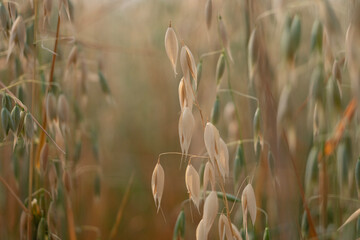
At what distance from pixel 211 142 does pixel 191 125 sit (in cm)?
4

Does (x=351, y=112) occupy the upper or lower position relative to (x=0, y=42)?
lower

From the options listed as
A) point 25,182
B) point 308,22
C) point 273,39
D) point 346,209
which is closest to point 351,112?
point 346,209

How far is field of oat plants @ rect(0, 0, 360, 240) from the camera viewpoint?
66 centimetres

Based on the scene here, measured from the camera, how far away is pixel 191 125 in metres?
0.66

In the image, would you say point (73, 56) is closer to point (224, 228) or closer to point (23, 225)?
point (23, 225)

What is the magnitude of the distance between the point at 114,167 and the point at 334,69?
1.25 meters

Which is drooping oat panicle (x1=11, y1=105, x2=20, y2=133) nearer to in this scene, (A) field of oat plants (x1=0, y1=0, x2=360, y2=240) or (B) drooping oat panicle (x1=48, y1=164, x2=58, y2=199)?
(A) field of oat plants (x1=0, y1=0, x2=360, y2=240)

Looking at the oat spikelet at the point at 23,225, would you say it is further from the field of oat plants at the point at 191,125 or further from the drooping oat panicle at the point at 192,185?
the drooping oat panicle at the point at 192,185

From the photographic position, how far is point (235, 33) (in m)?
1.25

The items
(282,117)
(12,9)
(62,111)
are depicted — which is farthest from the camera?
(62,111)

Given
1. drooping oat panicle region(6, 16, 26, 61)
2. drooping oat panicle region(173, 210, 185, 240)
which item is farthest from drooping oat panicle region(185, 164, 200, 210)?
drooping oat panicle region(6, 16, 26, 61)

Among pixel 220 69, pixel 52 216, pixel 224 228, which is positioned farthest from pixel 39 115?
pixel 224 228

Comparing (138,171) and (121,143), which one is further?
(121,143)

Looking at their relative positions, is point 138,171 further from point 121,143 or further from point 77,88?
point 77,88
